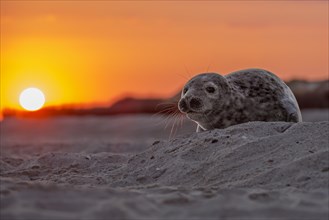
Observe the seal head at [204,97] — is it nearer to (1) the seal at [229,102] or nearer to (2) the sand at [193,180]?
(1) the seal at [229,102]

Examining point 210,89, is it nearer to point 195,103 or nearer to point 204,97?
point 204,97

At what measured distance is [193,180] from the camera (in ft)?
18.5

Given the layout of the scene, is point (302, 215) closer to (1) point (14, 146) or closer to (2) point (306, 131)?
(2) point (306, 131)

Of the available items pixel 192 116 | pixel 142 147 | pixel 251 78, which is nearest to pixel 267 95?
pixel 251 78

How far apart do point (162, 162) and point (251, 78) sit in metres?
1.95

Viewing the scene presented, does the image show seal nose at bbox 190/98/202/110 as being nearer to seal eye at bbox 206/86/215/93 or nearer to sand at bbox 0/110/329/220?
seal eye at bbox 206/86/215/93

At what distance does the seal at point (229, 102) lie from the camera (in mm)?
7324

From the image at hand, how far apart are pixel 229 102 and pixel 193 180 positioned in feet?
6.40

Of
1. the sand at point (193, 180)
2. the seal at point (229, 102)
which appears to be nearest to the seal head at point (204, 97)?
the seal at point (229, 102)

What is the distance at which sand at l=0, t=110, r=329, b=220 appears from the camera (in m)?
4.37

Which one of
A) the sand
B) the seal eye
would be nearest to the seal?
the seal eye

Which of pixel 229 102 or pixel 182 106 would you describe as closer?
pixel 182 106

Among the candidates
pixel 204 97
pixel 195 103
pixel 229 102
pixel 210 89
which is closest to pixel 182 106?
pixel 195 103

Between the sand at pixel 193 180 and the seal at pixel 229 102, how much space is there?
23.0 inches
